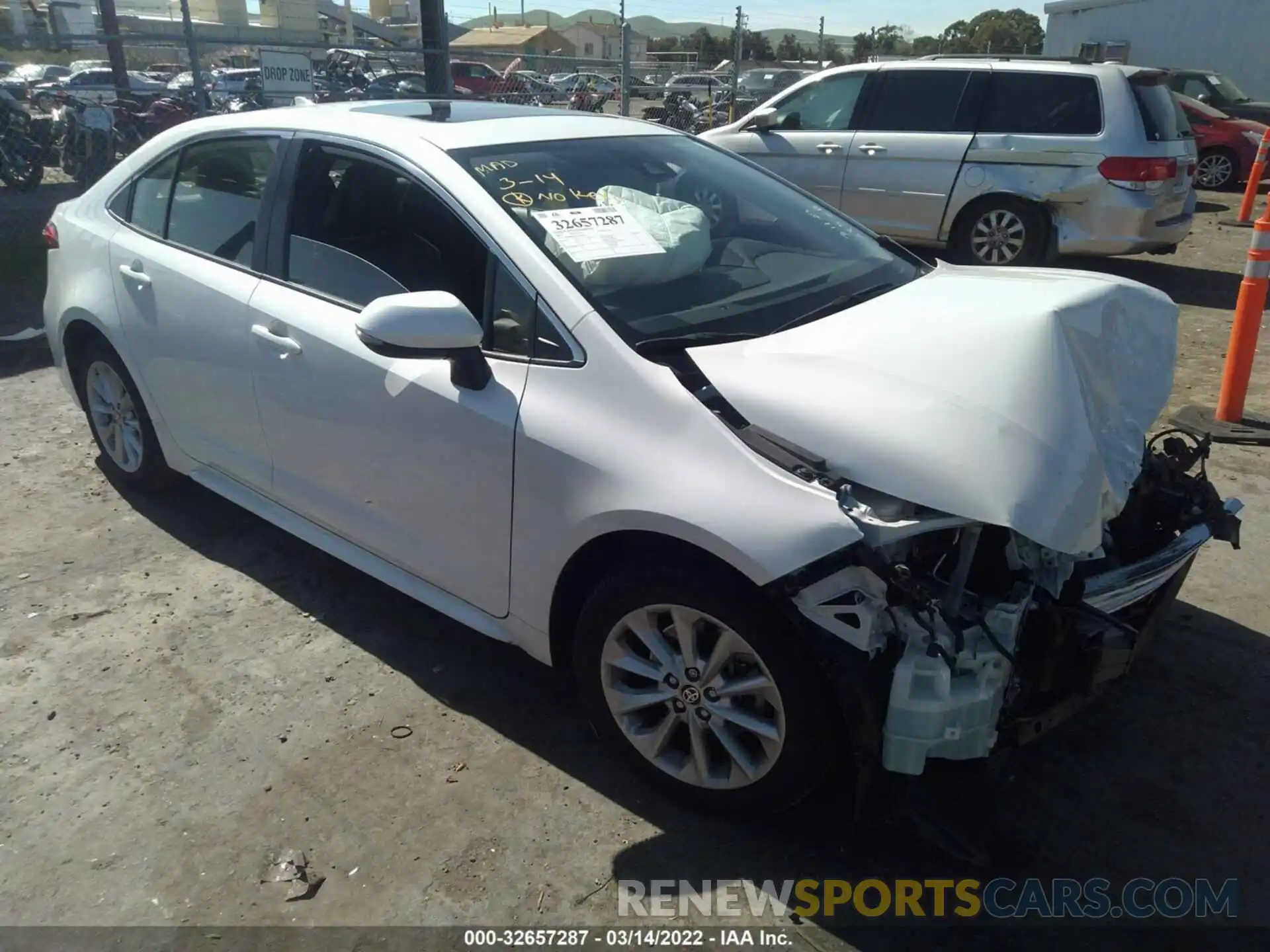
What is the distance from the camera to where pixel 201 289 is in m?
3.64

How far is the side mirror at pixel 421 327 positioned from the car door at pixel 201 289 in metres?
0.95

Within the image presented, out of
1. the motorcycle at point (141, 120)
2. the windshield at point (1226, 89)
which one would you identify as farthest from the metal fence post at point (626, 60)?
the windshield at point (1226, 89)

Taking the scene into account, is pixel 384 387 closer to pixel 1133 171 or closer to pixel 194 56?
pixel 1133 171

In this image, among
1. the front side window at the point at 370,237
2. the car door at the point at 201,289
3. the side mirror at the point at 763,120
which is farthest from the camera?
the side mirror at the point at 763,120

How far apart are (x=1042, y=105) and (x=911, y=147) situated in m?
1.09

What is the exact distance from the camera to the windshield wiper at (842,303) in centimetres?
283

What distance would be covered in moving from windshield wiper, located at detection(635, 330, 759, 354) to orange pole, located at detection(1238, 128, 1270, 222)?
6472 millimetres

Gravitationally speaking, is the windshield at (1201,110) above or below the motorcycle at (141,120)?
above

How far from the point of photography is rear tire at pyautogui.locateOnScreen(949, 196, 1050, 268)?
8.35 metres

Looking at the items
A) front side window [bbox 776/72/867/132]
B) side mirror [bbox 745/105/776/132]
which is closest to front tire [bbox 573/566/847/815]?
front side window [bbox 776/72/867/132]

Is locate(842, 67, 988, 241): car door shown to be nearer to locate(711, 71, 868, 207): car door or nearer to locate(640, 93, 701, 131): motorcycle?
locate(711, 71, 868, 207): car door

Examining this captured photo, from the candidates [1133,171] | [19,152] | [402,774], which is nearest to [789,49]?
[19,152]

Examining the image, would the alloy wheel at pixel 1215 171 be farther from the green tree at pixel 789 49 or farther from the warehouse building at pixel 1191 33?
the green tree at pixel 789 49

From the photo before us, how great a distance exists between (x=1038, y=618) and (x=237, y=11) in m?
12.9
